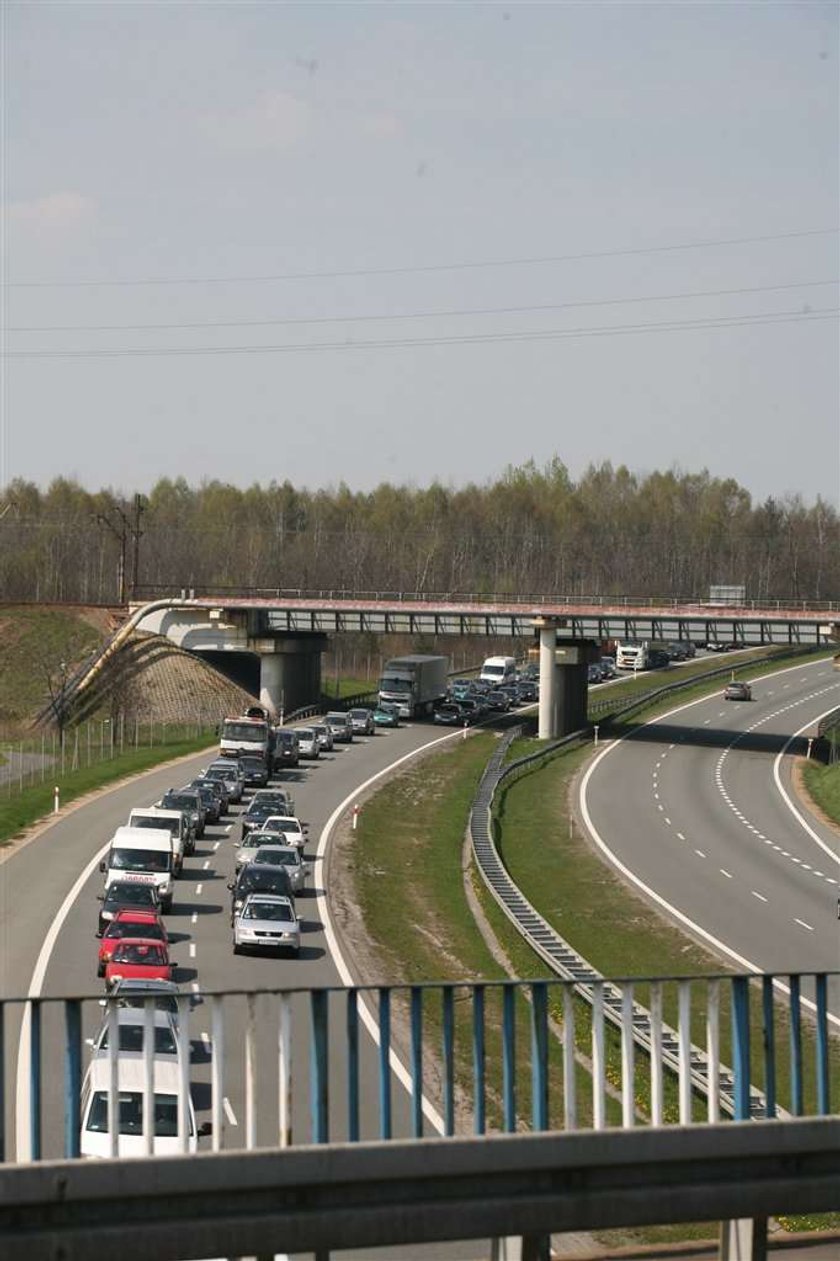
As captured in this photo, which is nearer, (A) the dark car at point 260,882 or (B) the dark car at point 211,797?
(A) the dark car at point 260,882

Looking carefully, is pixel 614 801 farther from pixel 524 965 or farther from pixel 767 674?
pixel 767 674

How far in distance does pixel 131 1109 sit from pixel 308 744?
58166mm

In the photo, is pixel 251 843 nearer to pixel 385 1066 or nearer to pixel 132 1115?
pixel 132 1115

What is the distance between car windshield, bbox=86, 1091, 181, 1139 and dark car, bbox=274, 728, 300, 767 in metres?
52.2

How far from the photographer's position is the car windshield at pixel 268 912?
40.3m

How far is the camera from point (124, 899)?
136 ft

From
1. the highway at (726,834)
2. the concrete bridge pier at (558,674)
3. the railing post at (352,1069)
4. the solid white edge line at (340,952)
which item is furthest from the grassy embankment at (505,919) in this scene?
the concrete bridge pier at (558,674)

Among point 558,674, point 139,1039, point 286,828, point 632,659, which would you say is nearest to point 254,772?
point 286,828

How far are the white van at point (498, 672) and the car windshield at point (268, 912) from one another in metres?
75.0

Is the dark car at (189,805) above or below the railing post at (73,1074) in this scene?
below

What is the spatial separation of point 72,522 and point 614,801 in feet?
385

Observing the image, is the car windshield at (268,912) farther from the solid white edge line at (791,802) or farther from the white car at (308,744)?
the white car at (308,744)

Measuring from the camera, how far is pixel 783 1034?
35.7m

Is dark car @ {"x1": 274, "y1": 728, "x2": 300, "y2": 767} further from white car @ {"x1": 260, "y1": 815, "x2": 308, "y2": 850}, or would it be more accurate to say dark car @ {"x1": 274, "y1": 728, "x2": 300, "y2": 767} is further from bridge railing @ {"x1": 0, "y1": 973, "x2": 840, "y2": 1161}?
bridge railing @ {"x1": 0, "y1": 973, "x2": 840, "y2": 1161}
